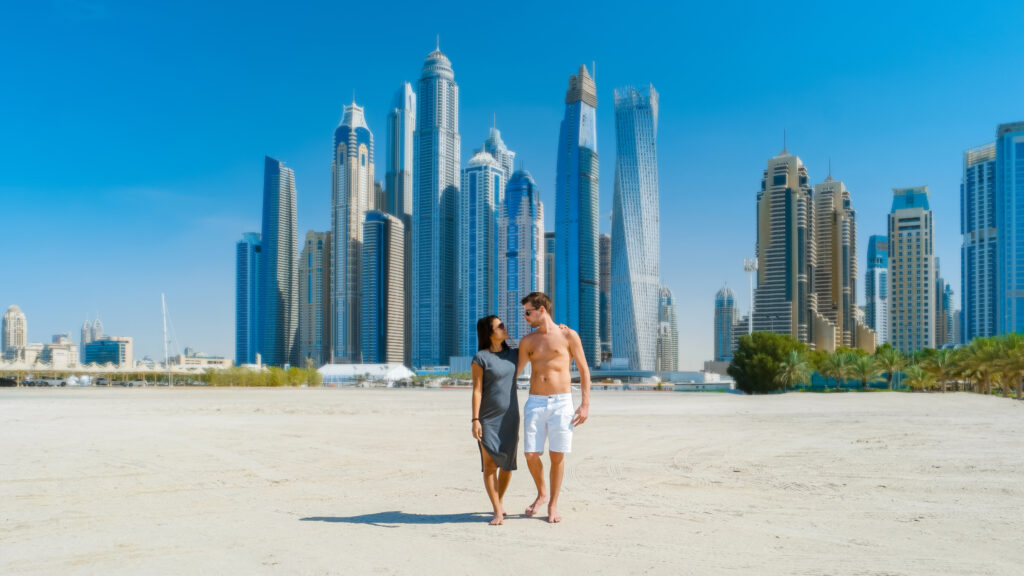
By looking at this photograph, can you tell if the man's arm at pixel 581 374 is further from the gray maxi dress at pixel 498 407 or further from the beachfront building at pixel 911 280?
the beachfront building at pixel 911 280

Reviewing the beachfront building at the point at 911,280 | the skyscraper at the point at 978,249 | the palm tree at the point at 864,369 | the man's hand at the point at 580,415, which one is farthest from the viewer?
the beachfront building at the point at 911,280

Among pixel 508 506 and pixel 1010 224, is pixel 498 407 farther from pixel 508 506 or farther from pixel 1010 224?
pixel 1010 224

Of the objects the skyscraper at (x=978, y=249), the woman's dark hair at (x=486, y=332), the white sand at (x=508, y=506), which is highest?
the skyscraper at (x=978, y=249)

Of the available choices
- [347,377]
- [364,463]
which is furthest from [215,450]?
[347,377]

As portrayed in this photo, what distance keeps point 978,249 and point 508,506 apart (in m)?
206

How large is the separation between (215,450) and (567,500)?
824cm

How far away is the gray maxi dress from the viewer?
696 centimetres

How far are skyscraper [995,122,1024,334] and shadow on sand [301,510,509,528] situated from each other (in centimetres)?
18162

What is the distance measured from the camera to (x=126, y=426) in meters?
19.2

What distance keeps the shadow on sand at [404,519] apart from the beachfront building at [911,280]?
186948mm

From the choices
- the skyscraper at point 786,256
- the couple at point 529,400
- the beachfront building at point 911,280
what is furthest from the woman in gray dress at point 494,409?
the beachfront building at point 911,280

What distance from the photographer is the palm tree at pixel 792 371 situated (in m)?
61.4

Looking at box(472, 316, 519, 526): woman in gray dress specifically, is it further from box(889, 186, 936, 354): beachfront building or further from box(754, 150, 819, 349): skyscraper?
box(889, 186, 936, 354): beachfront building

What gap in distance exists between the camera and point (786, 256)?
579ft
